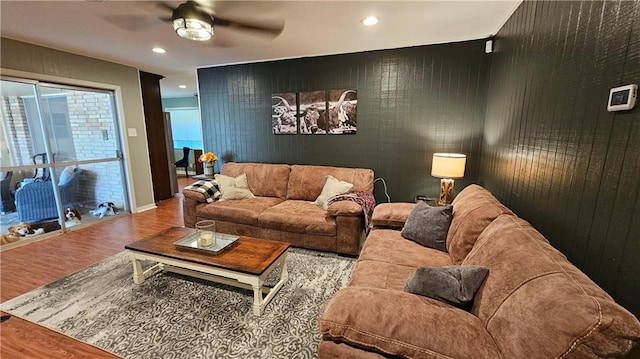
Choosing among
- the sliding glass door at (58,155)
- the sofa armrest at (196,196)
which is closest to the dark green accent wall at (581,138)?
the sofa armrest at (196,196)

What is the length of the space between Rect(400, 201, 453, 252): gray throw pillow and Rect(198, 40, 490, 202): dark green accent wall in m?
1.45

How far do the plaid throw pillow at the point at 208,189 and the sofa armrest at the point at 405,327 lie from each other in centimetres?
271

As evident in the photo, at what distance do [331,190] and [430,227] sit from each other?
140 cm

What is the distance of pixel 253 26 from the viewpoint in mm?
2635

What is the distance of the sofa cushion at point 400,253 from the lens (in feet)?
6.05

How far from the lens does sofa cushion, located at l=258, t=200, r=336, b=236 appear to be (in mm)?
2867

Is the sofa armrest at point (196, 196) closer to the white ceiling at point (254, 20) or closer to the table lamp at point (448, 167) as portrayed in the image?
the white ceiling at point (254, 20)

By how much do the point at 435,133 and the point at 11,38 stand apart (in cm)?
502

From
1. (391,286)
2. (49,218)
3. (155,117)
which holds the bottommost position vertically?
(49,218)

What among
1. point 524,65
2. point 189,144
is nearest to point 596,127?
point 524,65

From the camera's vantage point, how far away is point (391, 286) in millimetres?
1545

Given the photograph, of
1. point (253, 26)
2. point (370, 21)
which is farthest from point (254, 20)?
point (370, 21)

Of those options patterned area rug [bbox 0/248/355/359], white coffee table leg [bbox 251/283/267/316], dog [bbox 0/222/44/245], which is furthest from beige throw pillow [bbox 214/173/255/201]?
dog [bbox 0/222/44/245]

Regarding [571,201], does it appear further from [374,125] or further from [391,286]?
[374,125]
